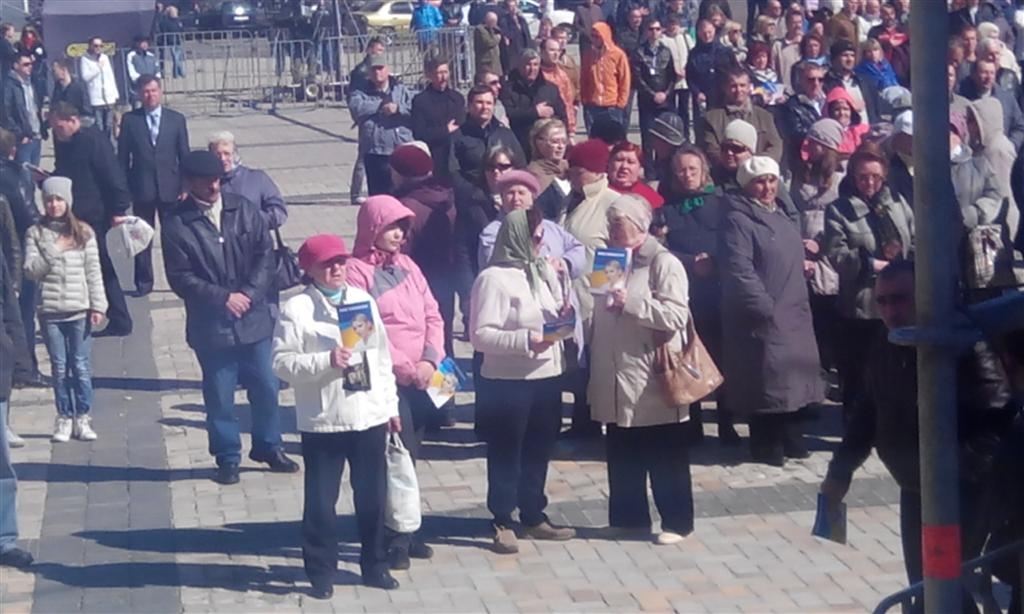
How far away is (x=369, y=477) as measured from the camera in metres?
7.38

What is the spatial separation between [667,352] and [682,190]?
161 cm

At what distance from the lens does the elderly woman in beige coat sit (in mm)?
7875

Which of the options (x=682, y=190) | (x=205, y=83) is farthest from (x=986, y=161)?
(x=205, y=83)

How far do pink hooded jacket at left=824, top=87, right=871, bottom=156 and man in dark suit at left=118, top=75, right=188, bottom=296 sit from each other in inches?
202

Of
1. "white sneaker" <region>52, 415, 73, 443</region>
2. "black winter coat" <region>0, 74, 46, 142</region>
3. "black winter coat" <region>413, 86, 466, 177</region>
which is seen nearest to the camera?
"white sneaker" <region>52, 415, 73, 443</region>

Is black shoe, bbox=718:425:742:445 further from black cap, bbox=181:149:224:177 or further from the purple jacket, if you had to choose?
black cap, bbox=181:149:224:177

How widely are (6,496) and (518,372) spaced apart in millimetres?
2440

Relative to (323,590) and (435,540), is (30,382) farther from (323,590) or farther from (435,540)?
(323,590)

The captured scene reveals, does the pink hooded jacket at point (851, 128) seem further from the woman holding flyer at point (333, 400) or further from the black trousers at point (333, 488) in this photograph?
the black trousers at point (333, 488)

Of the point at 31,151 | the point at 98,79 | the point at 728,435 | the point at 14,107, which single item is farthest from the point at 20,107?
the point at 728,435

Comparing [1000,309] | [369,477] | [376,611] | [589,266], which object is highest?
[1000,309]

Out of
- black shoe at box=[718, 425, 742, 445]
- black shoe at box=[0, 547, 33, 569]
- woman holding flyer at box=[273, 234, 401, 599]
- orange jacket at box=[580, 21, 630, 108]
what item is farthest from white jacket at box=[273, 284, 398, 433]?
orange jacket at box=[580, 21, 630, 108]

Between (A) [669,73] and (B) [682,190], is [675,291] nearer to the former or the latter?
(B) [682,190]

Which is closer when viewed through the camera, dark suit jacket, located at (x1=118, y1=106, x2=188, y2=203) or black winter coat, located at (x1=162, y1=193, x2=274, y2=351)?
black winter coat, located at (x1=162, y1=193, x2=274, y2=351)
